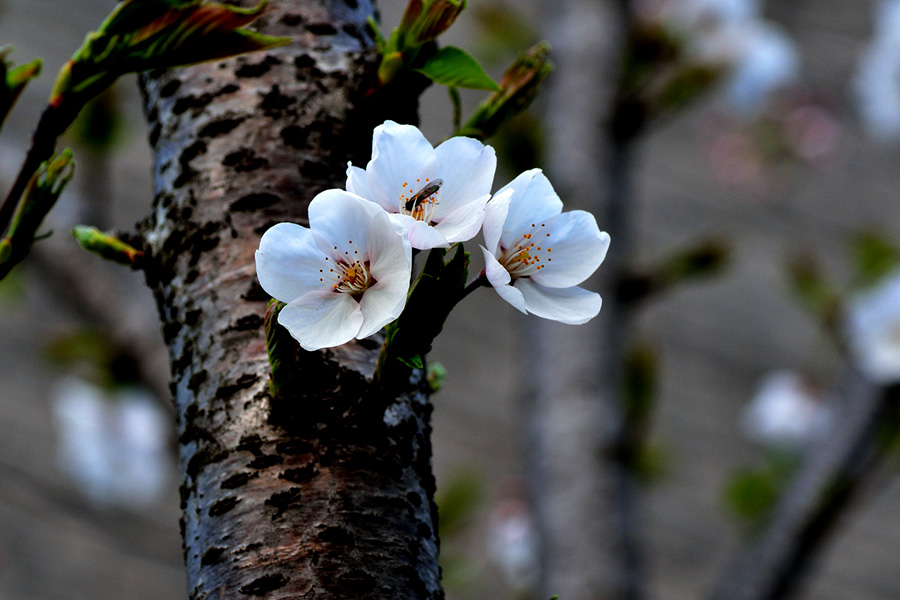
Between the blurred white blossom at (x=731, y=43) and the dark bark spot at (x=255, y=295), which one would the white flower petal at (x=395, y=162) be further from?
the blurred white blossom at (x=731, y=43)

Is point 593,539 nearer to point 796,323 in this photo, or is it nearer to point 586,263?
point 586,263

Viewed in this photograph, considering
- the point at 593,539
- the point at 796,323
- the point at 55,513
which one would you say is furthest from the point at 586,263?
the point at 796,323

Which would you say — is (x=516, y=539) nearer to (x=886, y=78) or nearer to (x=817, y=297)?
(x=817, y=297)

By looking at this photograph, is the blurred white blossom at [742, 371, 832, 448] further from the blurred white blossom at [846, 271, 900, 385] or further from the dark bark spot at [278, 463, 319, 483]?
the dark bark spot at [278, 463, 319, 483]

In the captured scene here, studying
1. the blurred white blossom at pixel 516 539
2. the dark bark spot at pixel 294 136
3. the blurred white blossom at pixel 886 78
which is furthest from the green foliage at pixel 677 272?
the dark bark spot at pixel 294 136

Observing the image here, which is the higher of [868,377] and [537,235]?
[868,377]

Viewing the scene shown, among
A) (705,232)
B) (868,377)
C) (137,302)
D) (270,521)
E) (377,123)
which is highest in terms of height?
(705,232)

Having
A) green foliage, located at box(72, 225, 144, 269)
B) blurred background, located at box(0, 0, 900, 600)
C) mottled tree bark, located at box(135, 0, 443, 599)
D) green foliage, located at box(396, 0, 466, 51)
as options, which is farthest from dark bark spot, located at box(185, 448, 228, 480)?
blurred background, located at box(0, 0, 900, 600)

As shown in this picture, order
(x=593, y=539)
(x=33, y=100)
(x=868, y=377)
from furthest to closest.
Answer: (x=33, y=100) → (x=868, y=377) → (x=593, y=539)
